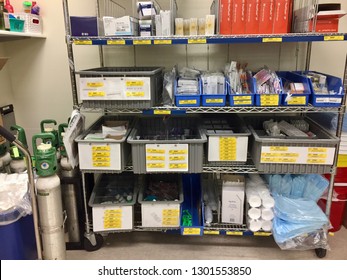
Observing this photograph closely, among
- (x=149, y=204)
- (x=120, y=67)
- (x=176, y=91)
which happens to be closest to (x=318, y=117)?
(x=176, y=91)

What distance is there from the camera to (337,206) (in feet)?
7.76

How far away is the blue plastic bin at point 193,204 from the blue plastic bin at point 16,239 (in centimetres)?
100

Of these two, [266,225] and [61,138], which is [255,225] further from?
[61,138]

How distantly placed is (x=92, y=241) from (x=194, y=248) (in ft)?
2.49

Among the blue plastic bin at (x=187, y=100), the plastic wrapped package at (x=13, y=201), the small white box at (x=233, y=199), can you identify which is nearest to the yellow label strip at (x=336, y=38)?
the blue plastic bin at (x=187, y=100)

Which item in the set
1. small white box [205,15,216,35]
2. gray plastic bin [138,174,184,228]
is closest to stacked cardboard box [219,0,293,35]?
small white box [205,15,216,35]

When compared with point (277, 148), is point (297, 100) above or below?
above

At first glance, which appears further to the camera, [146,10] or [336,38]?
[146,10]

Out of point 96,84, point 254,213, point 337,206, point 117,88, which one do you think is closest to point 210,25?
point 117,88

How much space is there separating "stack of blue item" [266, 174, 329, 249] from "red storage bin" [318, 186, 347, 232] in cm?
27

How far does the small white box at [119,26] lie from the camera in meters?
1.89

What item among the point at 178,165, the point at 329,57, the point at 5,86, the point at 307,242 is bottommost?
the point at 307,242

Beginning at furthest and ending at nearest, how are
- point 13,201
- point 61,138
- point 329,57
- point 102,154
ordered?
point 329,57, point 61,138, point 102,154, point 13,201

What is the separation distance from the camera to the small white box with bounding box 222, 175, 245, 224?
2137mm
